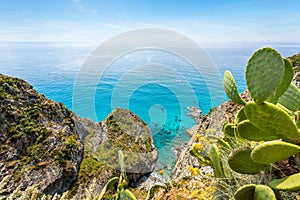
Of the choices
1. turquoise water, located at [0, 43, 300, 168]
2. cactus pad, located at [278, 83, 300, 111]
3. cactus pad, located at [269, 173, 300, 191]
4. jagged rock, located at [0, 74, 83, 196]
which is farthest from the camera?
turquoise water, located at [0, 43, 300, 168]

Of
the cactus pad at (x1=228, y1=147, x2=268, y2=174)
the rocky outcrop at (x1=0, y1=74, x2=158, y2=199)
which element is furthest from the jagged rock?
the cactus pad at (x1=228, y1=147, x2=268, y2=174)

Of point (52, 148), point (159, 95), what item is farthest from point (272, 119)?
point (159, 95)

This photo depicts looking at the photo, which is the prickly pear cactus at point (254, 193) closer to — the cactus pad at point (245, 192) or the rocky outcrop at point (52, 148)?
the cactus pad at point (245, 192)

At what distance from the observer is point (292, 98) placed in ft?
4.63

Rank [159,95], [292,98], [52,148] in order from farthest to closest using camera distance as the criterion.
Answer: [159,95] → [52,148] → [292,98]

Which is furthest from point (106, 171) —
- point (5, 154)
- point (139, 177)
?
point (5, 154)

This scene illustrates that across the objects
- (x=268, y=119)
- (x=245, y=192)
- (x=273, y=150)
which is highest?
(x=268, y=119)

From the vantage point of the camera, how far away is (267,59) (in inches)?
38.5

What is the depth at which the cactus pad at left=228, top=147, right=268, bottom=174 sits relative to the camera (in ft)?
3.84

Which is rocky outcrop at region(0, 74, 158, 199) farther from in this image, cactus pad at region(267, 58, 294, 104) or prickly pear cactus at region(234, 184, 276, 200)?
cactus pad at region(267, 58, 294, 104)

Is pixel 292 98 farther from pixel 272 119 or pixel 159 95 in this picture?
pixel 159 95

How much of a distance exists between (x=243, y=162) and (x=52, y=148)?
36.3 feet

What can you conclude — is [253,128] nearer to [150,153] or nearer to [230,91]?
[230,91]

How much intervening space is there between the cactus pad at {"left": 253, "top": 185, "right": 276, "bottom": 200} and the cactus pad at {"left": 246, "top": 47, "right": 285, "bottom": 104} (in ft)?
1.32
